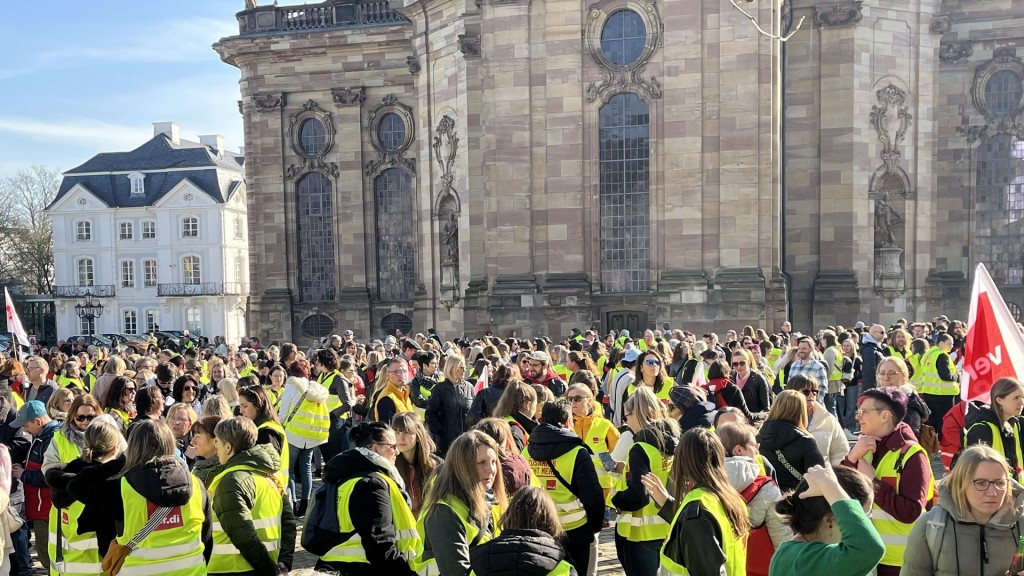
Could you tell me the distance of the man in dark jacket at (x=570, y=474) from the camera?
247 inches

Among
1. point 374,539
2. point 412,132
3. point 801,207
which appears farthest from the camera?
point 412,132

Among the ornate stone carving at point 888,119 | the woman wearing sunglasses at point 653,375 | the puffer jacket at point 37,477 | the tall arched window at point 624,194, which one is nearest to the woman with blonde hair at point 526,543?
the puffer jacket at point 37,477

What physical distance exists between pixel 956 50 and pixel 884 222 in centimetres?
674

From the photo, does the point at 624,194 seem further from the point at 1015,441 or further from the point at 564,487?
the point at 564,487

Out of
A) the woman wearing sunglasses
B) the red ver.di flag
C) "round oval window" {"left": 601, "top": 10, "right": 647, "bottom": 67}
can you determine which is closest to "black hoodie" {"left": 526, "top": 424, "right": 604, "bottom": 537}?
the red ver.di flag

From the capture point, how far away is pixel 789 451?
6.14 m

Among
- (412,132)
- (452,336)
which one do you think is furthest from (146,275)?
(452,336)

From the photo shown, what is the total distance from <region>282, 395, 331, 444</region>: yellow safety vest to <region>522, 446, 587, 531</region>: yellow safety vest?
464 centimetres

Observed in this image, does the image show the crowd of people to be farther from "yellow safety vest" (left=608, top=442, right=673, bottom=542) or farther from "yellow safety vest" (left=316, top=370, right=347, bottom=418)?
"yellow safety vest" (left=316, top=370, right=347, bottom=418)

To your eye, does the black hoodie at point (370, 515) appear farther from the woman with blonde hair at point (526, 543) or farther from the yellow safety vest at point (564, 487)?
the yellow safety vest at point (564, 487)

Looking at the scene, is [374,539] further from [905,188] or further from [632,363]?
[905,188]

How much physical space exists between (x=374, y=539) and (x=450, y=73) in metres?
24.8

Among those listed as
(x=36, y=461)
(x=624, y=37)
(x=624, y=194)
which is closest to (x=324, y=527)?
(x=36, y=461)

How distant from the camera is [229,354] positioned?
57.2 feet
